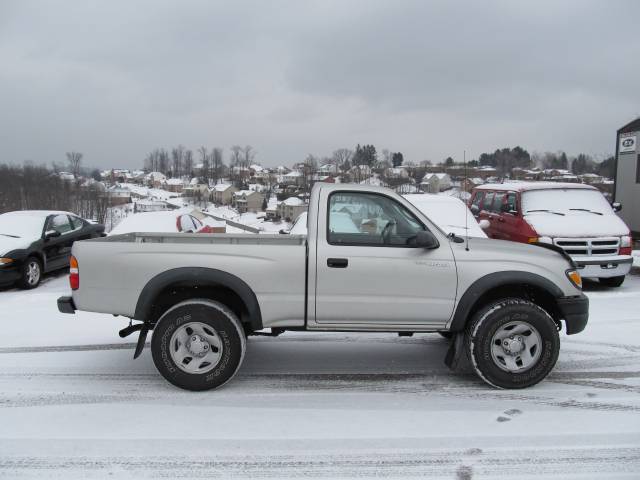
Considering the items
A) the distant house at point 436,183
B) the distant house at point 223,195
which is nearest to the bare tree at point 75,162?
the distant house at point 223,195

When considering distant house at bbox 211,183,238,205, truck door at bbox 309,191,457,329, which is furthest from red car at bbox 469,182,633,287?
distant house at bbox 211,183,238,205

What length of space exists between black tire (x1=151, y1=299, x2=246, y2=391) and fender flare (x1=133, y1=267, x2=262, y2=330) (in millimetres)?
170

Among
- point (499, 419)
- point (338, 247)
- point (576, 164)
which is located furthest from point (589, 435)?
point (576, 164)

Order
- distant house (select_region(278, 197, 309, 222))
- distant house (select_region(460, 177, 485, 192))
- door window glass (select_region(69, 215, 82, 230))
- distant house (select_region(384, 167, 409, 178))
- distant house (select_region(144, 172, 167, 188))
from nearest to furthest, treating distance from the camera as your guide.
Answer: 1. distant house (select_region(460, 177, 485, 192))
2. door window glass (select_region(69, 215, 82, 230))
3. distant house (select_region(278, 197, 309, 222))
4. distant house (select_region(384, 167, 409, 178))
5. distant house (select_region(144, 172, 167, 188))

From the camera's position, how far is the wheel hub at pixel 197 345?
14.8 ft

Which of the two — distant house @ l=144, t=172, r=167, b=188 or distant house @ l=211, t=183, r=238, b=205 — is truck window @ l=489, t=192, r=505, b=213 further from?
distant house @ l=144, t=172, r=167, b=188

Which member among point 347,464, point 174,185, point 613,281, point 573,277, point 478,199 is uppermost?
point 174,185

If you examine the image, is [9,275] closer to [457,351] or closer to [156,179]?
[457,351]

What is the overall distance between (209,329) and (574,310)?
3160 mm

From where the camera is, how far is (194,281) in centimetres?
452

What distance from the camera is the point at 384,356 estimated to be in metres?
5.69

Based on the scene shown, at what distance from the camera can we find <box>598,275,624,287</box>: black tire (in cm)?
968

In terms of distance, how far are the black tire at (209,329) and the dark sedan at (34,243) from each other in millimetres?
6330

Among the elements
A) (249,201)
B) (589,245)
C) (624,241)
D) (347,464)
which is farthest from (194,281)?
(249,201)
